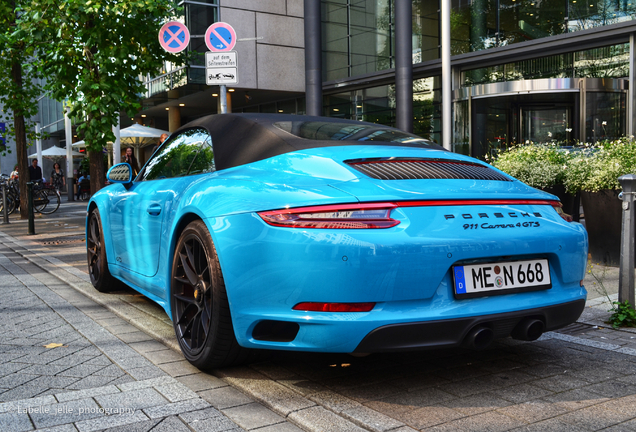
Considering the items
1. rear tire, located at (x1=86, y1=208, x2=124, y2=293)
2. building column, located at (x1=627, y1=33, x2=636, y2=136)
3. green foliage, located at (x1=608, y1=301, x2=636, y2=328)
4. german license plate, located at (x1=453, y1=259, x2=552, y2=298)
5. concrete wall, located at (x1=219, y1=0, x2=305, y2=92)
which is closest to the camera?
german license plate, located at (x1=453, y1=259, x2=552, y2=298)

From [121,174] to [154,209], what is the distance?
3.50 feet

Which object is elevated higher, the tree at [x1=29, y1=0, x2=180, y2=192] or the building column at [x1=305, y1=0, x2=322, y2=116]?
the building column at [x1=305, y1=0, x2=322, y2=116]

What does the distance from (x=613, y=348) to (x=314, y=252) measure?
210 cm

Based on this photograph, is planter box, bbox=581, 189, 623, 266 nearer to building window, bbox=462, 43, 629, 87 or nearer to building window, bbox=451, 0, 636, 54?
building window, bbox=451, 0, 636, 54

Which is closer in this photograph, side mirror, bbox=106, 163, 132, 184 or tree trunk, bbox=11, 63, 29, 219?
side mirror, bbox=106, 163, 132, 184

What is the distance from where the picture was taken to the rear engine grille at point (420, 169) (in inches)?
117

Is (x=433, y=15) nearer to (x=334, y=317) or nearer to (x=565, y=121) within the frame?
(x=565, y=121)

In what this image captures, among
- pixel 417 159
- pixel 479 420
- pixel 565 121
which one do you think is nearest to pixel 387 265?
pixel 479 420

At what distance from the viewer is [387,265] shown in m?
2.53

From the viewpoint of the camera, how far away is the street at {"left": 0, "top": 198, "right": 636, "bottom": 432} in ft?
8.39

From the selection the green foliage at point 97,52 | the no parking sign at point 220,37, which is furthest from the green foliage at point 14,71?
the no parking sign at point 220,37

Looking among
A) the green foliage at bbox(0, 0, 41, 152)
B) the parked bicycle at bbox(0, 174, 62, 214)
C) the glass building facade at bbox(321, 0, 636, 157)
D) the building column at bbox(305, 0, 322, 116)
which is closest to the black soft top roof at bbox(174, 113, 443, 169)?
the green foliage at bbox(0, 0, 41, 152)

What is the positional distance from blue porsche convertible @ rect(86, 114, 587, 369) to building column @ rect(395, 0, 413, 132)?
14.5 metres

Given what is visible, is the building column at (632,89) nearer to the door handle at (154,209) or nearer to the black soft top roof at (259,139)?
the black soft top roof at (259,139)
